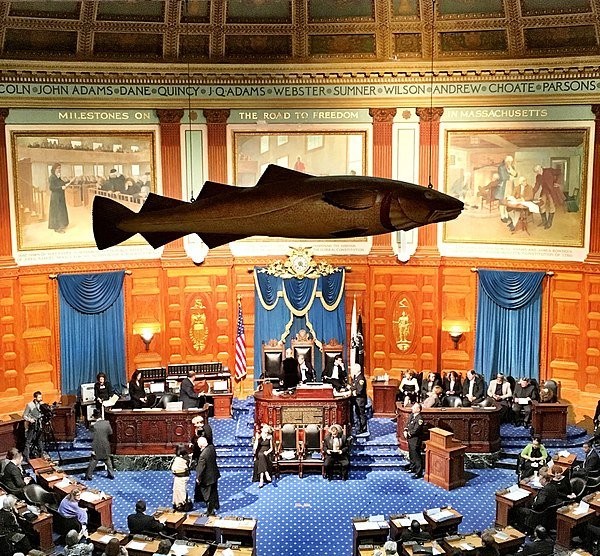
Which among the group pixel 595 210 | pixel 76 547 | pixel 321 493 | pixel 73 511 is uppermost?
pixel 595 210

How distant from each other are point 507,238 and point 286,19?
7.32 metres

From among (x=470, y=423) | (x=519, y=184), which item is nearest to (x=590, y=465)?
(x=470, y=423)

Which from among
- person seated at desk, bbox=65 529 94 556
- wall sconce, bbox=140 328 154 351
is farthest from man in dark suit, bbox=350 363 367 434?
person seated at desk, bbox=65 529 94 556

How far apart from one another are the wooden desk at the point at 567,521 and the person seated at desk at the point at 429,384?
16.4 ft

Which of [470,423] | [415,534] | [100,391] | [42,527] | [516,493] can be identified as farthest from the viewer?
[100,391]

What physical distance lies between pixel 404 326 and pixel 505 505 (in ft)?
22.8

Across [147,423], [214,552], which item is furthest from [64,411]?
[214,552]

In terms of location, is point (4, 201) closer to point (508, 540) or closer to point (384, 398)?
point (384, 398)

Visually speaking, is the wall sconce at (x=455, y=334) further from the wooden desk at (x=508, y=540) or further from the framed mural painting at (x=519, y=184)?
the wooden desk at (x=508, y=540)

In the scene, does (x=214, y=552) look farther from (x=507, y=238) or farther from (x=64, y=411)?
(x=507, y=238)

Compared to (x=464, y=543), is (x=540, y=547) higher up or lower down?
higher up

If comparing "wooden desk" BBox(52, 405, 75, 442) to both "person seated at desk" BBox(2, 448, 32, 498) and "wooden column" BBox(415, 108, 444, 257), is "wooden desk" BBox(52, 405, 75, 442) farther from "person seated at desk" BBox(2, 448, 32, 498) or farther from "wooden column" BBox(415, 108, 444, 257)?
"wooden column" BBox(415, 108, 444, 257)

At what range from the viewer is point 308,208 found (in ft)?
15.5

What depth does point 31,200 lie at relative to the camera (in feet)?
61.5
